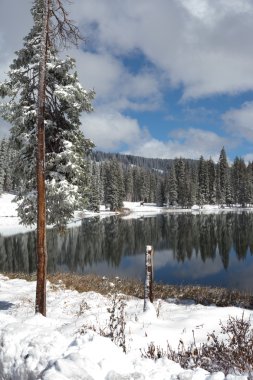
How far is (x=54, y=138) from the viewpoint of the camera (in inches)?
722

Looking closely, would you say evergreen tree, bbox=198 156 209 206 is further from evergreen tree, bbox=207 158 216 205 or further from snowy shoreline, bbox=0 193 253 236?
snowy shoreline, bbox=0 193 253 236

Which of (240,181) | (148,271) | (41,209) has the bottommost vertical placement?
(148,271)

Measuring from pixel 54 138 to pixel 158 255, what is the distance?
2489 cm

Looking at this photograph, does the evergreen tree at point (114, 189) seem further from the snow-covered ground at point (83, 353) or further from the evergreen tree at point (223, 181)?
the snow-covered ground at point (83, 353)

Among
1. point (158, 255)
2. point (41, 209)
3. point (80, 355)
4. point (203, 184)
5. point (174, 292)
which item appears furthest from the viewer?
point (203, 184)

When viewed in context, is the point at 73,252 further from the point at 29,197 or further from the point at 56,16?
the point at 56,16

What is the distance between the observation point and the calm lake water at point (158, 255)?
30.2 m

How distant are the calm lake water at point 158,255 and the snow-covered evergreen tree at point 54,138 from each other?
41.2 ft

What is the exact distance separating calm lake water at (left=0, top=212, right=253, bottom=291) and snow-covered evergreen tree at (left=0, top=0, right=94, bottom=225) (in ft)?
41.2

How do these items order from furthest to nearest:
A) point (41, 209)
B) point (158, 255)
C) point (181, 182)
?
1. point (181, 182)
2. point (158, 255)
3. point (41, 209)

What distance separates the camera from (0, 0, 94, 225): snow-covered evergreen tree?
56.7ft

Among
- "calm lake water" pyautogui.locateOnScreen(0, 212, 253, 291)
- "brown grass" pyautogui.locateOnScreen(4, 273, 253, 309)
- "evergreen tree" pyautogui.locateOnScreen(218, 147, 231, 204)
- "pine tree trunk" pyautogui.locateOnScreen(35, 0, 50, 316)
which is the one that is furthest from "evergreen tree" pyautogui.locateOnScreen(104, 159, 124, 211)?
"pine tree trunk" pyautogui.locateOnScreen(35, 0, 50, 316)

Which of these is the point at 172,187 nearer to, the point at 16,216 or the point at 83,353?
the point at 16,216

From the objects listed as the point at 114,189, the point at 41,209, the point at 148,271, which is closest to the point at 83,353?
the point at 41,209
